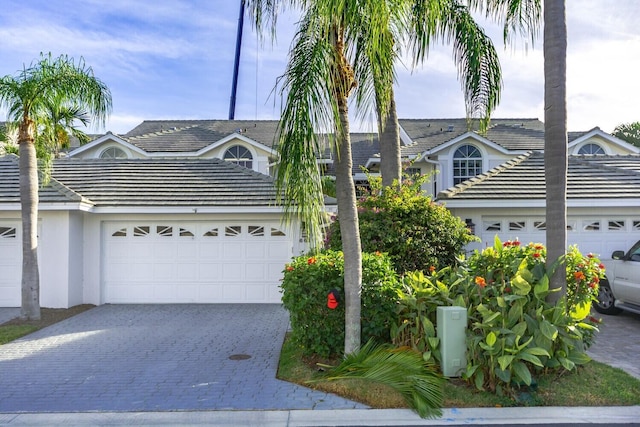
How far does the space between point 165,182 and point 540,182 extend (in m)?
9.99

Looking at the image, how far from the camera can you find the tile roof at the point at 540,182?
11625mm

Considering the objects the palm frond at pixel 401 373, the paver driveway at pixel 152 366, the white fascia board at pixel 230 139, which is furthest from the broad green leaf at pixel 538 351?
the white fascia board at pixel 230 139

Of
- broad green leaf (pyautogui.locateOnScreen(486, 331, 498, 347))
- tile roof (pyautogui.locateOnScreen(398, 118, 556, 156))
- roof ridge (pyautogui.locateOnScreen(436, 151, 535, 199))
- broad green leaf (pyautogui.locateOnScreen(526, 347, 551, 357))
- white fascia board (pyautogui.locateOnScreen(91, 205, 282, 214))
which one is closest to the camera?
broad green leaf (pyautogui.locateOnScreen(526, 347, 551, 357))

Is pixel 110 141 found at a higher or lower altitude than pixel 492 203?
higher

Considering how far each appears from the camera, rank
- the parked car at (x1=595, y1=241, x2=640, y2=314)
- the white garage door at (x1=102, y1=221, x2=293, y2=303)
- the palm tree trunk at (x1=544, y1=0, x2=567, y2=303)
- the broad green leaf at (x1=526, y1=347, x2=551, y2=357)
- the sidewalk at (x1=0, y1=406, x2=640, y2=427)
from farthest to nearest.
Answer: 1. the white garage door at (x1=102, y1=221, x2=293, y2=303)
2. the parked car at (x1=595, y1=241, x2=640, y2=314)
3. the palm tree trunk at (x1=544, y1=0, x2=567, y2=303)
4. the broad green leaf at (x1=526, y1=347, x2=551, y2=357)
5. the sidewalk at (x1=0, y1=406, x2=640, y2=427)

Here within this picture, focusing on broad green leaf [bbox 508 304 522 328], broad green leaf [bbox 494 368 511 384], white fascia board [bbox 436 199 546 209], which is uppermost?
white fascia board [bbox 436 199 546 209]

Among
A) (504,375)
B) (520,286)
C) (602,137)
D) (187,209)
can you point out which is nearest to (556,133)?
(520,286)

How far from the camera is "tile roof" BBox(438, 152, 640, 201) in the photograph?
11.6 meters

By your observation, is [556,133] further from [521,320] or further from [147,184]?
[147,184]

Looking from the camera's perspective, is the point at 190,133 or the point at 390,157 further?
the point at 190,133

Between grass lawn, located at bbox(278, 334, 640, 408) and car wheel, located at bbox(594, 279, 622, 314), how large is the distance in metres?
4.71

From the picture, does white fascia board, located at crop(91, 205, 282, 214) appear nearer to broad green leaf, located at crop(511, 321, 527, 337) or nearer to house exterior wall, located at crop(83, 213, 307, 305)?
house exterior wall, located at crop(83, 213, 307, 305)

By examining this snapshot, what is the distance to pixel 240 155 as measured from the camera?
19.2m

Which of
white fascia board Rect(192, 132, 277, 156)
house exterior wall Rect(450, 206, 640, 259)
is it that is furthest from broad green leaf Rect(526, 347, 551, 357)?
white fascia board Rect(192, 132, 277, 156)
